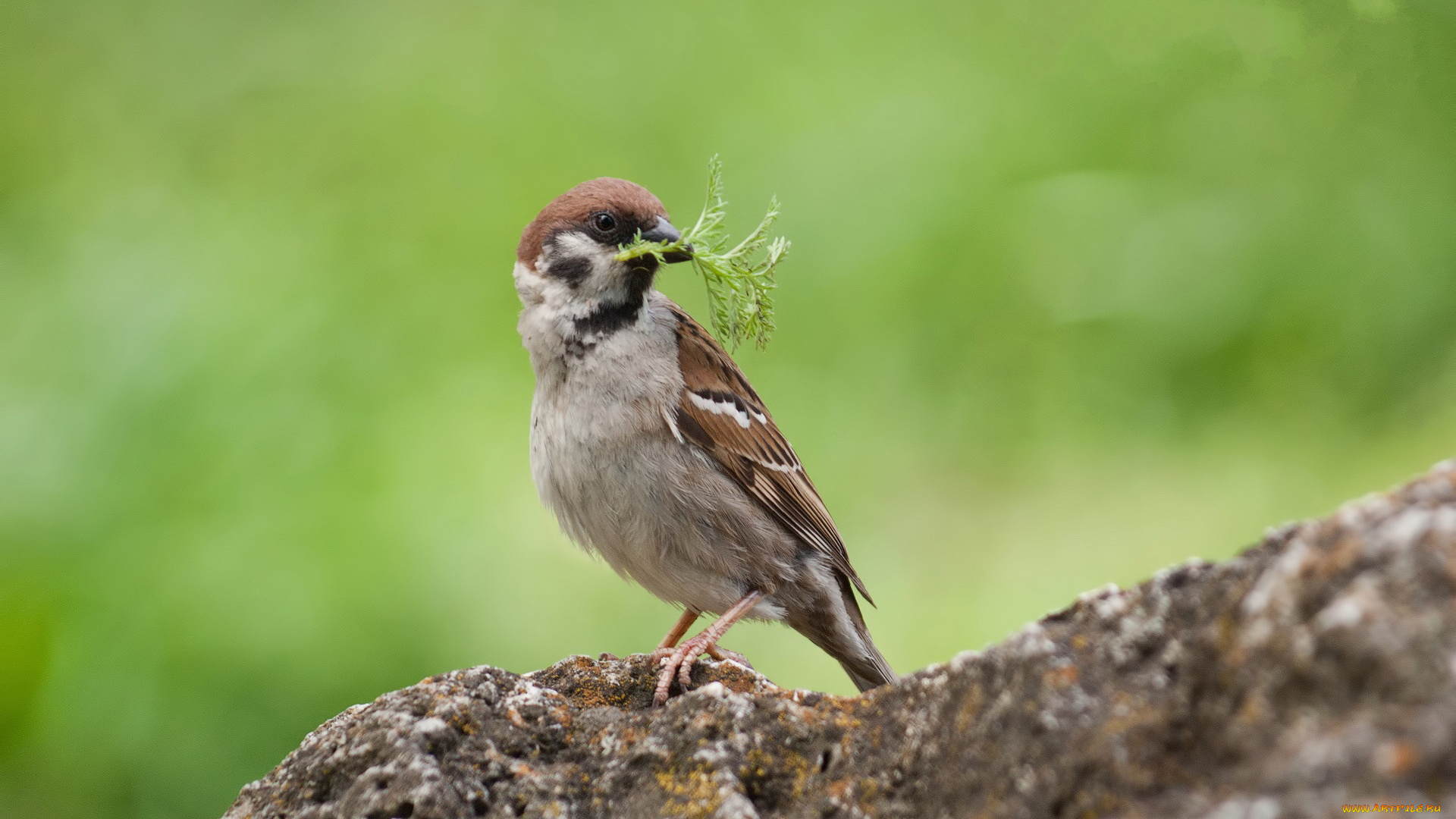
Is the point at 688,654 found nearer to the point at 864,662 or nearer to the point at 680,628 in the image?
Answer: the point at 680,628

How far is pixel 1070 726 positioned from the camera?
5.60 ft

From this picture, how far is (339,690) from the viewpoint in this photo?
4336 millimetres

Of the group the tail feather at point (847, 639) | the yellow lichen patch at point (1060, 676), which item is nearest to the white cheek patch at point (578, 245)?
the tail feather at point (847, 639)

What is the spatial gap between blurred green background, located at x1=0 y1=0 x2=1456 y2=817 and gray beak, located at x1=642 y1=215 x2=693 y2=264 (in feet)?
5.66

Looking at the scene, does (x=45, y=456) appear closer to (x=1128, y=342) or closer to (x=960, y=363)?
(x=960, y=363)

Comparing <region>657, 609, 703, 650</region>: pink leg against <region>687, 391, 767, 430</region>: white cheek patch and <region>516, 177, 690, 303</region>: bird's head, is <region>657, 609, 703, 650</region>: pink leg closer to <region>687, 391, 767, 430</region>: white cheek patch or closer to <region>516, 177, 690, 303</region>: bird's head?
<region>687, 391, 767, 430</region>: white cheek patch

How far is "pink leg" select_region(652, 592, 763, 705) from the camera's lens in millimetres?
2914

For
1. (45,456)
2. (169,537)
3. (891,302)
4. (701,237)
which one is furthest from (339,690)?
(891,302)

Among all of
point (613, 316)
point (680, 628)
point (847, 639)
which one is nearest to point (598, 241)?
point (613, 316)

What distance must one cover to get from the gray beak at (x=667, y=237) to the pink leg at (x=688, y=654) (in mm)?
1040

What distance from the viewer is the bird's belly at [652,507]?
3.57 meters

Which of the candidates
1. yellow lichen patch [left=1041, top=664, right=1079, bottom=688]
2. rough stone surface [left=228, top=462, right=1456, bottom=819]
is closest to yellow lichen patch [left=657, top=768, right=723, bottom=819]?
rough stone surface [left=228, top=462, right=1456, bottom=819]

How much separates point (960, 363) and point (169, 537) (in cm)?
335

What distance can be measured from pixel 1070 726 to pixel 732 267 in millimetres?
1865
